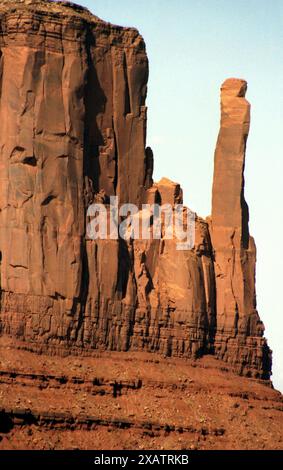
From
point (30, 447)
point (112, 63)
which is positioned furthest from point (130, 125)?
point (30, 447)

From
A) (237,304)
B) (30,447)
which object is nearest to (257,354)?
(237,304)

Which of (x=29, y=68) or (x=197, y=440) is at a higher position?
(x=29, y=68)

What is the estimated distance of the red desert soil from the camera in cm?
18600

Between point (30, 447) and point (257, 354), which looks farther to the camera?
point (257, 354)

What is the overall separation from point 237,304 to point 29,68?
13777 millimetres

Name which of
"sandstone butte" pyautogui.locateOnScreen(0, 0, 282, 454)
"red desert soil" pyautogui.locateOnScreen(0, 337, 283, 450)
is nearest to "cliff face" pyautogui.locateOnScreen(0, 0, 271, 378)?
"sandstone butte" pyautogui.locateOnScreen(0, 0, 282, 454)

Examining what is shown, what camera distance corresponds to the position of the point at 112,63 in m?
194

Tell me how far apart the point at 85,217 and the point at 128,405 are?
7496mm

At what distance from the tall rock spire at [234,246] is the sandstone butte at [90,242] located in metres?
0.06

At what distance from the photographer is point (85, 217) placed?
19100cm

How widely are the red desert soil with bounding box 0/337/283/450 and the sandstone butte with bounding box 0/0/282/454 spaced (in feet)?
0.54

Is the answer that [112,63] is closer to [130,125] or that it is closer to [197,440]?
[130,125]
